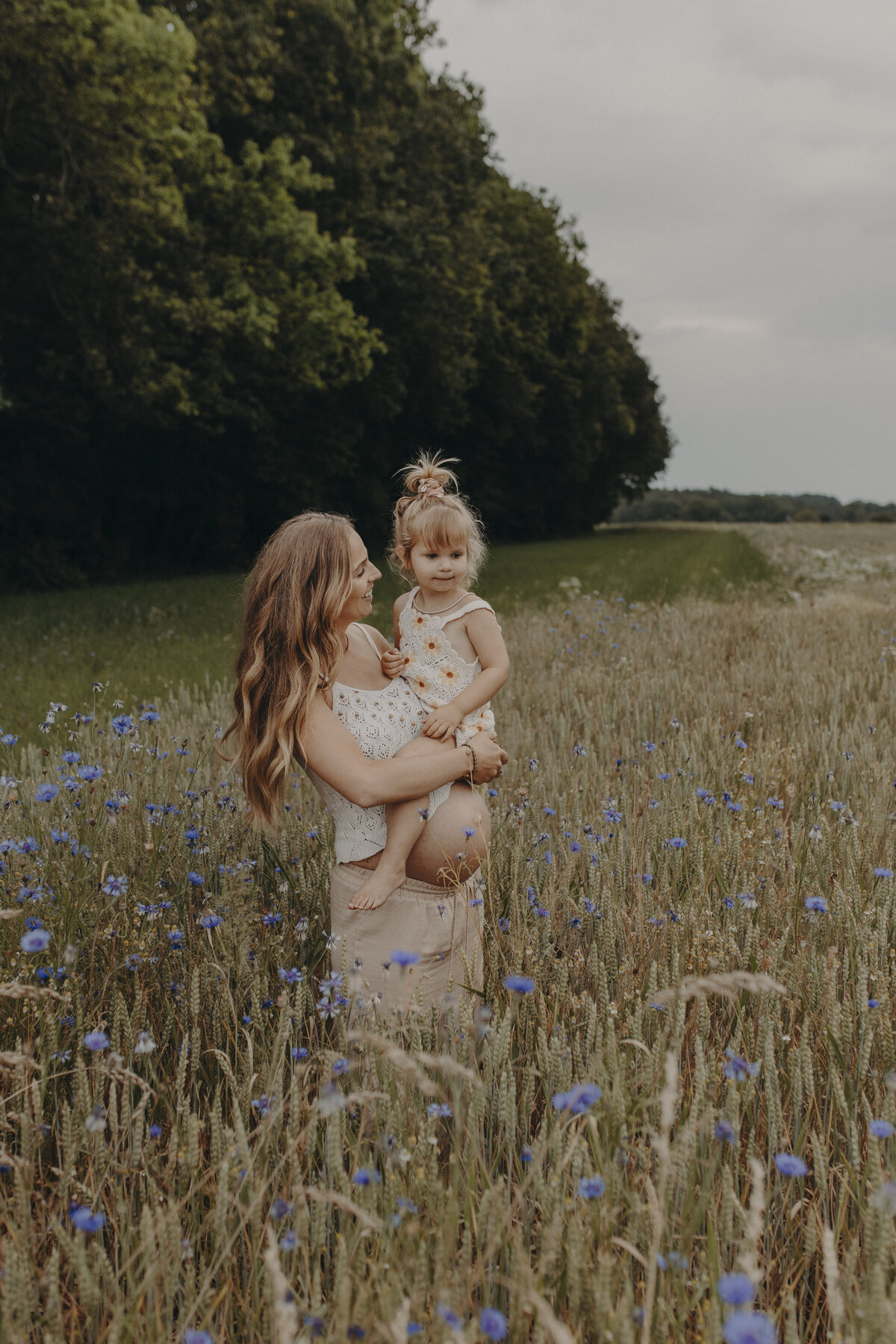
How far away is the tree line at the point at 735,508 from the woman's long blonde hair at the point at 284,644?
12161 cm

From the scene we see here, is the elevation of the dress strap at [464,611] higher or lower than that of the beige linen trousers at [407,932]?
higher

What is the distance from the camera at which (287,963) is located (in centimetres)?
259

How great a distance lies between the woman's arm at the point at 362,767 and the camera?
236 cm

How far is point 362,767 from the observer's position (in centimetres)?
237

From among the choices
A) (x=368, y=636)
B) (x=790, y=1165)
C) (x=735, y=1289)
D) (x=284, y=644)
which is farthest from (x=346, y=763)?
(x=735, y=1289)

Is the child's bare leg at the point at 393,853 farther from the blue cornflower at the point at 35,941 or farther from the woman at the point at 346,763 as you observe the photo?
the blue cornflower at the point at 35,941

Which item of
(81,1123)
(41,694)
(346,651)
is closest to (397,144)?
(41,694)

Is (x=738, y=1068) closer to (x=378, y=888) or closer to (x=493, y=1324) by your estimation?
(x=493, y=1324)

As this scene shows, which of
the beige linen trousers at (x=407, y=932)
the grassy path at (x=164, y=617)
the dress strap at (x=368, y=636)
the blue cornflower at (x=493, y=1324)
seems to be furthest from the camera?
the grassy path at (x=164, y=617)

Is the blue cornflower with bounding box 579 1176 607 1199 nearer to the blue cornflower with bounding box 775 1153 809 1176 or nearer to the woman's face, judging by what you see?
the blue cornflower with bounding box 775 1153 809 1176

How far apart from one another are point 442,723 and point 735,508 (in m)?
153

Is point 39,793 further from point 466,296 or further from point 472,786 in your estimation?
point 466,296

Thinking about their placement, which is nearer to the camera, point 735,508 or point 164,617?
point 164,617

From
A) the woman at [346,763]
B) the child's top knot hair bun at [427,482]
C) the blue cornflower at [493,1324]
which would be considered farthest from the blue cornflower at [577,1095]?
the child's top knot hair bun at [427,482]
